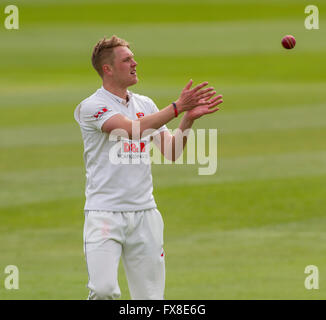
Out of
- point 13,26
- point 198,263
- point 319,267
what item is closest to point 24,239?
point 198,263

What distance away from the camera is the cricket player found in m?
5.60

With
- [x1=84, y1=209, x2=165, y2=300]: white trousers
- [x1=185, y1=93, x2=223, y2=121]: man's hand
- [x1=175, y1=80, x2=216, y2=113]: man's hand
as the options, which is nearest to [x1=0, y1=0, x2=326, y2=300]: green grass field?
[x1=84, y1=209, x2=165, y2=300]: white trousers

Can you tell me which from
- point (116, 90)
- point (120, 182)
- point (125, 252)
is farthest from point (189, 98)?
point (125, 252)

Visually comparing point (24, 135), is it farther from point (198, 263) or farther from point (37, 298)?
point (37, 298)

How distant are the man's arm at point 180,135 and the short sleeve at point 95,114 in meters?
0.50

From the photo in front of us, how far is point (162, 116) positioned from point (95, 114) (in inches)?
20.3

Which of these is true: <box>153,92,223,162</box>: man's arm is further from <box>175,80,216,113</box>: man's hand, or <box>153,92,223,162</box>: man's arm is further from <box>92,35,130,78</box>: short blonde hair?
<box>92,35,130,78</box>: short blonde hair

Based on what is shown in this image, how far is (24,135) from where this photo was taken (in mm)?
15172

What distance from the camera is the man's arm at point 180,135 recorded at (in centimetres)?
575

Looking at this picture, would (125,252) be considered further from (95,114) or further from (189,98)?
(189,98)

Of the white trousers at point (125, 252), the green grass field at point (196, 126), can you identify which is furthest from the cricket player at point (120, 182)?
the green grass field at point (196, 126)

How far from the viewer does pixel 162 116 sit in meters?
5.54

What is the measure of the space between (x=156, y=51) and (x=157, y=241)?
55.5 ft

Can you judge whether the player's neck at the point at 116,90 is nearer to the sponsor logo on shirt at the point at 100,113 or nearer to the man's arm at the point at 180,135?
the sponsor logo on shirt at the point at 100,113
